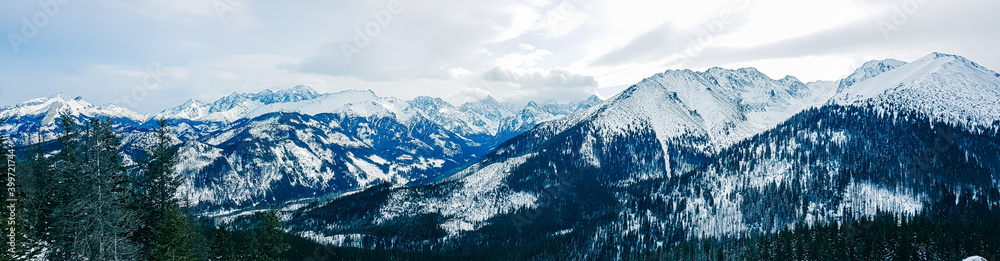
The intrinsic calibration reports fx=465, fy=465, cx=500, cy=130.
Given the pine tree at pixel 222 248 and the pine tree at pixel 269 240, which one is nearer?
the pine tree at pixel 269 240

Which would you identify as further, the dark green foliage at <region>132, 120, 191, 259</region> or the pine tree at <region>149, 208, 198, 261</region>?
the dark green foliage at <region>132, 120, 191, 259</region>

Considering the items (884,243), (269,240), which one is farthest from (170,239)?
(884,243)

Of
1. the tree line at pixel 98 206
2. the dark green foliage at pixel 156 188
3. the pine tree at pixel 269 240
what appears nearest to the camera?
A: the tree line at pixel 98 206

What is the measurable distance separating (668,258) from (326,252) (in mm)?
143385

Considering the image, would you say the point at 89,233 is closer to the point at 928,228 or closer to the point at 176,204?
the point at 176,204

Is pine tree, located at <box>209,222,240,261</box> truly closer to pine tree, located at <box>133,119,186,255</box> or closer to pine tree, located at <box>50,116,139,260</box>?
pine tree, located at <box>133,119,186,255</box>

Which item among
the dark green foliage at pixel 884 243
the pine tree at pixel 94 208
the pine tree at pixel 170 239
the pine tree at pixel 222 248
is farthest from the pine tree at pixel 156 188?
the dark green foliage at pixel 884 243

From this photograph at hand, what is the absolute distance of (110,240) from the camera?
35500mm

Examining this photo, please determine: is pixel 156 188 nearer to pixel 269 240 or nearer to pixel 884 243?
pixel 269 240

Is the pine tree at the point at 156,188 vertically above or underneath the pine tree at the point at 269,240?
above

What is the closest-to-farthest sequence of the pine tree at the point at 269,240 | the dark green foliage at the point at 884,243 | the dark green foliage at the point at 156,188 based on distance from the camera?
the dark green foliage at the point at 156,188
the pine tree at the point at 269,240
the dark green foliage at the point at 884,243

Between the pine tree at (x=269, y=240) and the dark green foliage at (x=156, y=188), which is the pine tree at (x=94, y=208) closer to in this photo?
the dark green foliage at (x=156, y=188)

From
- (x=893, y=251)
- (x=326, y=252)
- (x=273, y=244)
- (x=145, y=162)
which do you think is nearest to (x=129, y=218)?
(x=145, y=162)

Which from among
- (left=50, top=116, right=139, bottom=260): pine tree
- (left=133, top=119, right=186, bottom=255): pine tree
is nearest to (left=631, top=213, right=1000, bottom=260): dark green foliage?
(left=133, top=119, right=186, bottom=255): pine tree
